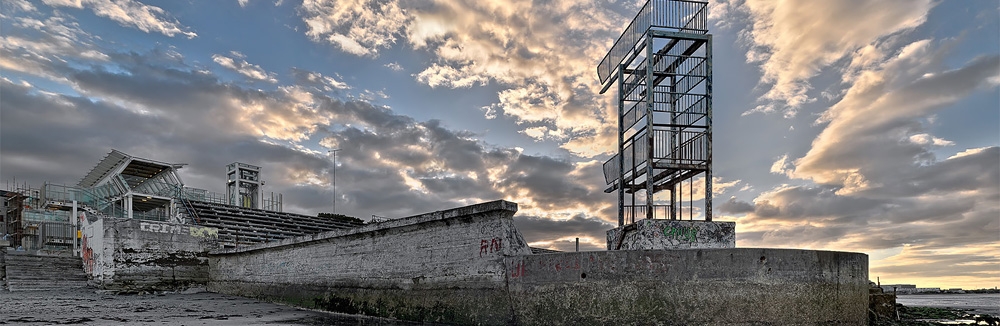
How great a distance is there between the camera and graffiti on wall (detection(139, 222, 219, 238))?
22312mm

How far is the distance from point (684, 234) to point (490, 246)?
6.58 metres

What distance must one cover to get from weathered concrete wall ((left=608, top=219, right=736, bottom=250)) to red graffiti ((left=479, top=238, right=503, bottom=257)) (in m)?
5.60

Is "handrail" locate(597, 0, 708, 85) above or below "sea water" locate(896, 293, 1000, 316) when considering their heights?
above

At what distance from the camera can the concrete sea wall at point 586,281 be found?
9195 mm

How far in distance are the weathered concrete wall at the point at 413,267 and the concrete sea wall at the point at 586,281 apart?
26mm

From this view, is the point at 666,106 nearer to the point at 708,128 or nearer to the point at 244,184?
the point at 708,128

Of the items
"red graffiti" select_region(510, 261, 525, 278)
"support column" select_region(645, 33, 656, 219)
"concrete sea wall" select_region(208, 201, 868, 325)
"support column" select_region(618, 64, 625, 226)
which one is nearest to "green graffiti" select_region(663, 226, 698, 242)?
"support column" select_region(645, 33, 656, 219)

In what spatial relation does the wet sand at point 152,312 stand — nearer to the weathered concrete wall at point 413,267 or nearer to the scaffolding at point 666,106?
the weathered concrete wall at point 413,267

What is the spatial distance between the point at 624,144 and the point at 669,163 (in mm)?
2340

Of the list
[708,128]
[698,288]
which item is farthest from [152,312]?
[708,128]

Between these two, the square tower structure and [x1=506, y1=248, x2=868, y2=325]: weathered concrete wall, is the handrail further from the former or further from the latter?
the square tower structure

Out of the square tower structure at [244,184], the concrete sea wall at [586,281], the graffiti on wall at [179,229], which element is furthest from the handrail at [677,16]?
the square tower structure at [244,184]

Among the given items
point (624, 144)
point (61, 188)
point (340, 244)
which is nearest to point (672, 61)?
point (624, 144)

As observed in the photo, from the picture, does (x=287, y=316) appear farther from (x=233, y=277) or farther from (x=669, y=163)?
(x=669, y=163)
